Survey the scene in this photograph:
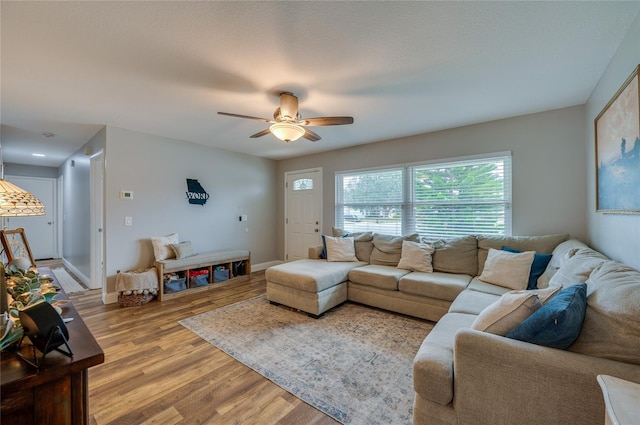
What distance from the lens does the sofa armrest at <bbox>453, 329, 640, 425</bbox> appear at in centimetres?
105

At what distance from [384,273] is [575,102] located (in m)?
2.83

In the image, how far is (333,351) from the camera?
236 centimetres

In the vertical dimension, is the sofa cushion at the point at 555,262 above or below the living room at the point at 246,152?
below

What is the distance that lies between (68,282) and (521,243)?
6.88 meters

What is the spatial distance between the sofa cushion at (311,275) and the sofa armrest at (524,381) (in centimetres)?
192

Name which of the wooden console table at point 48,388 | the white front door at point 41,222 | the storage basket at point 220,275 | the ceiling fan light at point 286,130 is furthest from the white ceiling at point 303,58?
the white front door at point 41,222

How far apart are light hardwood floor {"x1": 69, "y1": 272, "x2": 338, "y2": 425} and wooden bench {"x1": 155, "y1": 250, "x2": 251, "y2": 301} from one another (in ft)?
2.68

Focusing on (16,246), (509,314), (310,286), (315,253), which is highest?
(16,246)

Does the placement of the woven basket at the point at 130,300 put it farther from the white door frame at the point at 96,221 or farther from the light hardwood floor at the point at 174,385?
the white door frame at the point at 96,221

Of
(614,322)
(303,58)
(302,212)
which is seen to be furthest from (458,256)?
(302,212)

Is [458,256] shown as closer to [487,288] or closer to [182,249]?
[487,288]

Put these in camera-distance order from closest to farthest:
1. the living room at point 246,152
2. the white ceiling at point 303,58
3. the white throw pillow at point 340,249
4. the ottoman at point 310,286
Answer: the white ceiling at point 303,58 → the living room at point 246,152 → the ottoman at point 310,286 → the white throw pillow at point 340,249

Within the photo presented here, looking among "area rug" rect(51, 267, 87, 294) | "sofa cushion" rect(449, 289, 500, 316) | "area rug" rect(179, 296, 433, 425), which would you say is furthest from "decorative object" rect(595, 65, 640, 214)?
"area rug" rect(51, 267, 87, 294)

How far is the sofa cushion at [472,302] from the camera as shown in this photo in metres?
2.12
